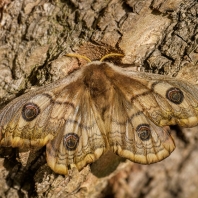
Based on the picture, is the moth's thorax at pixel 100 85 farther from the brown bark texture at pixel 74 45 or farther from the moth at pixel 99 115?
the brown bark texture at pixel 74 45

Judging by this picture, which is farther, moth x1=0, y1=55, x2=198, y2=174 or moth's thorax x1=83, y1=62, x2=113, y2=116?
moth's thorax x1=83, y1=62, x2=113, y2=116

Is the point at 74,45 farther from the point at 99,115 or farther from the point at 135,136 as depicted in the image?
the point at 135,136

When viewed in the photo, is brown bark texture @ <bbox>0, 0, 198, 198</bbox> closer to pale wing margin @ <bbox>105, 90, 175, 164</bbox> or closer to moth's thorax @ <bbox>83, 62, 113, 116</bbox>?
moth's thorax @ <bbox>83, 62, 113, 116</bbox>

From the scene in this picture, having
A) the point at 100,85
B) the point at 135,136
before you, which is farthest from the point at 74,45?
the point at 135,136

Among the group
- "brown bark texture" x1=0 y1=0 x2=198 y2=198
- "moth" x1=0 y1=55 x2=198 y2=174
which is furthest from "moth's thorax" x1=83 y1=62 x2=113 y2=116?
"brown bark texture" x1=0 y1=0 x2=198 y2=198

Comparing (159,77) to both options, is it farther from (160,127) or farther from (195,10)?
(195,10)
